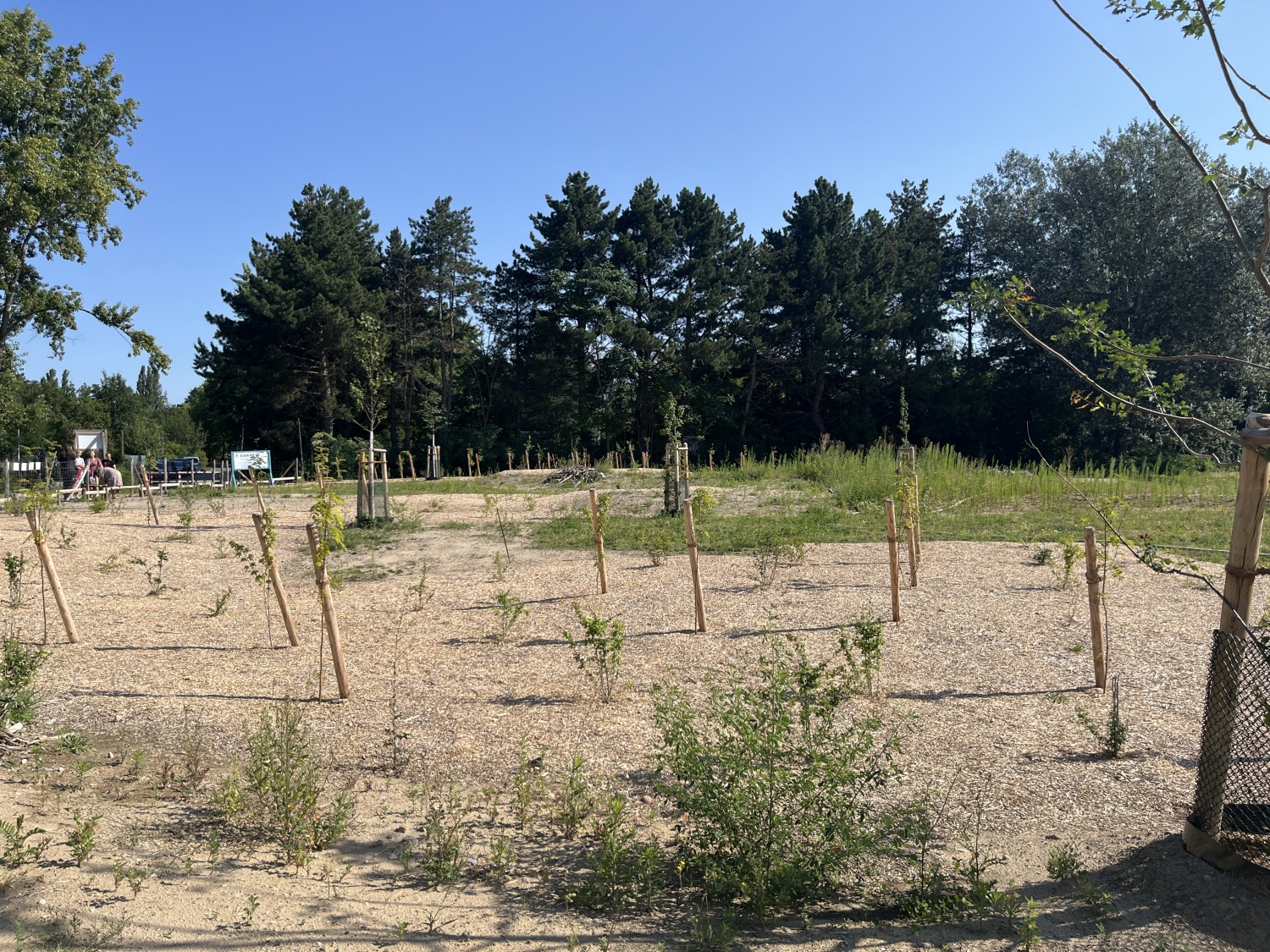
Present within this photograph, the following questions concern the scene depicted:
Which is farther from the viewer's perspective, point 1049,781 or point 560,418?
point 560,418

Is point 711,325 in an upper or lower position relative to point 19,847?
upper

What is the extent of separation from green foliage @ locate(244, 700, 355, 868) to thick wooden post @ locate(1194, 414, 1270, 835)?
3697mm

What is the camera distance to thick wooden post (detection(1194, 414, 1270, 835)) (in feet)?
11.5

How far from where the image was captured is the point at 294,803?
13.0 ft

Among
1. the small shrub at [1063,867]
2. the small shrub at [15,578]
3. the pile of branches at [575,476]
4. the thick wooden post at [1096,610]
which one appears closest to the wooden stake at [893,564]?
the thick wooden post at [1096,610]

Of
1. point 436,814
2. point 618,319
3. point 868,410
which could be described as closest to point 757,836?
point 436,814

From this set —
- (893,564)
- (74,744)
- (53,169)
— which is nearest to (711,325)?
(53,169)

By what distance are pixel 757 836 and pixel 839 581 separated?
616 cm

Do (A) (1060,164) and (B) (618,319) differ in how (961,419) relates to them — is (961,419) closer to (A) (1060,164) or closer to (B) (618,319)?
(A) (1060,164)

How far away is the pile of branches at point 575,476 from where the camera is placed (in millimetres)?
23134

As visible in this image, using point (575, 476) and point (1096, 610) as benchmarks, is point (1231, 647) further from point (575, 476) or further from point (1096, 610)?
point (575, 476)

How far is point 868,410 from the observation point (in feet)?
123

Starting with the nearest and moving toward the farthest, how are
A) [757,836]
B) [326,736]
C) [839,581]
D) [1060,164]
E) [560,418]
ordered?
[757,836], [326,736], [839,581], [1060,164], [560,418]

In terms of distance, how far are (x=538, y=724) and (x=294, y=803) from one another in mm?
1769
